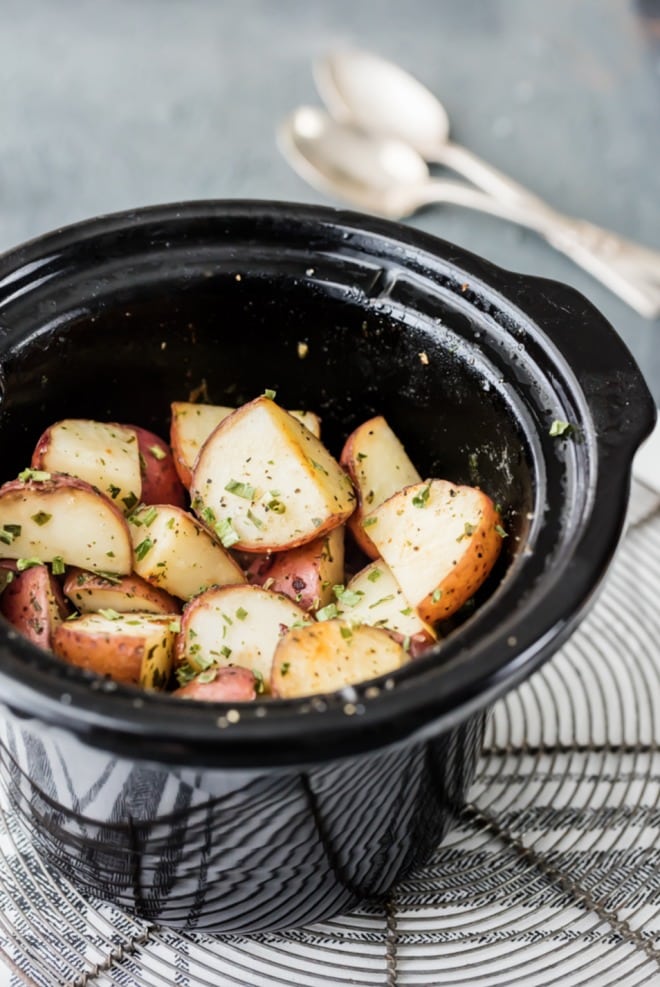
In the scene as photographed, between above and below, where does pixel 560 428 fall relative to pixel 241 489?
above

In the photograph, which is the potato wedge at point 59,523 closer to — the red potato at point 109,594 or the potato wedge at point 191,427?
the red potato at point 109,594

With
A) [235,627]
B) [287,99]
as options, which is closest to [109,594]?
[235,627]

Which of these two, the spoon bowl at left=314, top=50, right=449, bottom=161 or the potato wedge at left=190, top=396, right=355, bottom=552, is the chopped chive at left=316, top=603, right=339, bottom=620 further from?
the spoon bowl at left=314, top=50, right=449, bottom=161

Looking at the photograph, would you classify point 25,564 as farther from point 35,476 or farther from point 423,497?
point 423,497

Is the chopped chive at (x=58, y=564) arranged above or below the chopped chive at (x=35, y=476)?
below

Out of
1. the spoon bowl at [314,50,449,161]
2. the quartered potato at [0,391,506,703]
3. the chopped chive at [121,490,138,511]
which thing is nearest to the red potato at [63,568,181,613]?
the quartered potato at [0,391,506,703]

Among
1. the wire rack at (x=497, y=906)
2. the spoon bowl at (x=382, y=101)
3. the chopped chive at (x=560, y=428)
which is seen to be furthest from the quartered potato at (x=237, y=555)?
the spoon bowl at (x=382, y=101)

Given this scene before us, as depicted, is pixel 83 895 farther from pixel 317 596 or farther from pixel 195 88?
pixel 195 88
